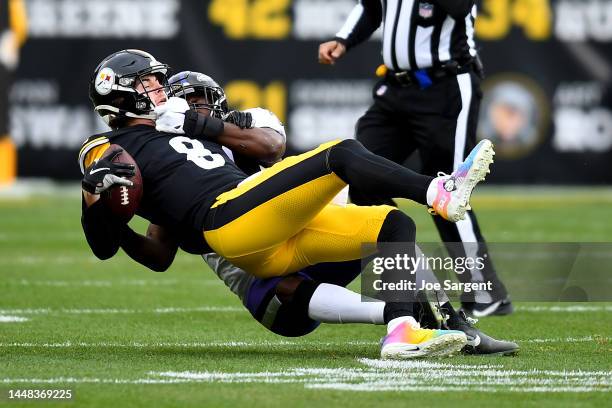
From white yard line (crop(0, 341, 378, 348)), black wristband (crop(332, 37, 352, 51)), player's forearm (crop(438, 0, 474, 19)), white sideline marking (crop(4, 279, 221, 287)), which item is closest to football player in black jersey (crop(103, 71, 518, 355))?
white yard line (crop(0, 341, 378, 348))

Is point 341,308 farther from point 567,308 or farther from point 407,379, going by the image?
point 567,308

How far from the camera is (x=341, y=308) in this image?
16.4 ft

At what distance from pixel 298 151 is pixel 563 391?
409 inches

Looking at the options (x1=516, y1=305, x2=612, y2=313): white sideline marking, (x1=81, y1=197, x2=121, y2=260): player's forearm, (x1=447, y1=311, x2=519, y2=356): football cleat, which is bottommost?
(x1=516, y1=305, x2=612, y2=313): white sideline marking

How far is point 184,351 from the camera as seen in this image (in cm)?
512

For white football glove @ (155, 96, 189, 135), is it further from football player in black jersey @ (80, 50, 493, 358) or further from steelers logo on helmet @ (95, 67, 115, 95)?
steelers logo on helmet @ (95, 67, 115, 95)

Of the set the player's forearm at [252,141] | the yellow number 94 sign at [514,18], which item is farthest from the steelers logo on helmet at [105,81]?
the yellow number 94 sign at [514,18]

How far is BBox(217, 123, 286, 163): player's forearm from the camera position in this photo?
202 inches

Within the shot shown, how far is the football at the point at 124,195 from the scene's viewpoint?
4.82 metres

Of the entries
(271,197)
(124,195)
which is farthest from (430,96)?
(124,195)

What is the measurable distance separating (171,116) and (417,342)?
1.35m

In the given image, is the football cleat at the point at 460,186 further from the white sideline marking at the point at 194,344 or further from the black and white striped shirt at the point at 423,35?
the black and white striped shirt at the point at 423,35

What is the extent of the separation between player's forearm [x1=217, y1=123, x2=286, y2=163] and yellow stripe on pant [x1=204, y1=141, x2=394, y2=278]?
0.29 m

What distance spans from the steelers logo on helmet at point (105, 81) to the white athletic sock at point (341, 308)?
121 cm
